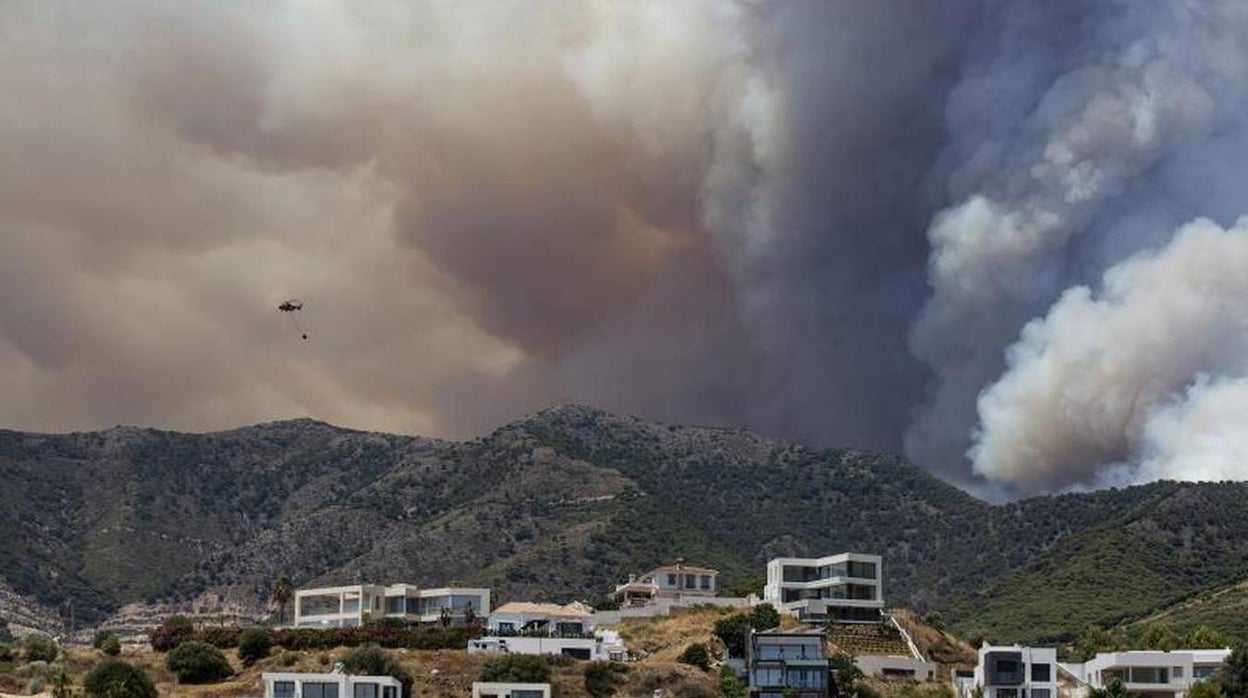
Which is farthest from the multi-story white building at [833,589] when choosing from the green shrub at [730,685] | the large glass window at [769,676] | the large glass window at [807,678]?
the large glass window at [807,678]

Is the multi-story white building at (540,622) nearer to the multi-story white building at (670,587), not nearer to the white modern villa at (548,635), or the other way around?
the white modern villa at (548,635)

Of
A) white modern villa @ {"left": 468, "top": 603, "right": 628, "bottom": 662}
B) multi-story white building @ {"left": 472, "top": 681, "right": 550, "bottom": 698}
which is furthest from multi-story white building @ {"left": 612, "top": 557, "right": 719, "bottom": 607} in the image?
multi-story white building @ {"left": 472, "top": 681, "right": 550, "bottom": 698}

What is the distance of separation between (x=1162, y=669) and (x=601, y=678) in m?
39.4

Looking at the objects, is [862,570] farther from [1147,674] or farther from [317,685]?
[317,685]

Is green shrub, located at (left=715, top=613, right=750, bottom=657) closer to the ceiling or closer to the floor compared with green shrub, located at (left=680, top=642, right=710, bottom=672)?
closer to the ceiling

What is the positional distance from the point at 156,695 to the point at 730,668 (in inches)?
1541

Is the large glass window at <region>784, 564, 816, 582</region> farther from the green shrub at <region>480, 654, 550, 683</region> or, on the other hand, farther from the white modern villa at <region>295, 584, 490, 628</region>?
the green shrub at <region>480, 654, 550, 683</region>

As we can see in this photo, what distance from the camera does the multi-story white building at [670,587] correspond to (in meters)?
185

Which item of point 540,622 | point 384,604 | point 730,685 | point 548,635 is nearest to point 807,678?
point 730,685

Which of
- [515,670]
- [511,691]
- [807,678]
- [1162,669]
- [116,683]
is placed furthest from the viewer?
[1162,669]

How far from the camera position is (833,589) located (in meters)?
172

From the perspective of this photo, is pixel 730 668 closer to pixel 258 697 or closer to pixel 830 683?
pixel 830 683

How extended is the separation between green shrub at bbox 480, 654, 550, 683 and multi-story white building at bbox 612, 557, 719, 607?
1503 inches

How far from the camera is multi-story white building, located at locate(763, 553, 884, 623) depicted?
170250mm
